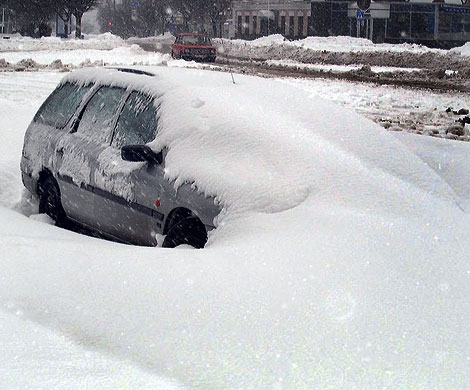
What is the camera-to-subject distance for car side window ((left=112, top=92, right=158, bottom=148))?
548 centimetres

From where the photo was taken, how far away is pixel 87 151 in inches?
238

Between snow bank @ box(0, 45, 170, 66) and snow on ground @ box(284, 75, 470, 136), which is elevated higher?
snow bank @ box(0, 45, 170, 66)

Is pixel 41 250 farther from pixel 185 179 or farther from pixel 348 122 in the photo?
pixel 348 122

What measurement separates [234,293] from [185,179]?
5.56ft

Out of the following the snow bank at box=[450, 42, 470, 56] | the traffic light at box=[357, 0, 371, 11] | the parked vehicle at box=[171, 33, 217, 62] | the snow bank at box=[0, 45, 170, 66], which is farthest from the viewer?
the traffic light at box=[357, 0, 371, 11]

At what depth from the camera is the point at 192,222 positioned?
16.0 feet

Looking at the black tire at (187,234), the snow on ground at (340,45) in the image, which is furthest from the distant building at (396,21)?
the black tire at (187,234)

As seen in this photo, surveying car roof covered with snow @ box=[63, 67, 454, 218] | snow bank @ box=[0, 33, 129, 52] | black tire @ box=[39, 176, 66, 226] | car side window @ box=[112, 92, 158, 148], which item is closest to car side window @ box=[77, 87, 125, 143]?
car side window @ box=[112, 92, 158, 148]

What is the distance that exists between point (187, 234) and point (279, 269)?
1452mm

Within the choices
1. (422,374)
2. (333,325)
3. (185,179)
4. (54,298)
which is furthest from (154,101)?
(422,374)

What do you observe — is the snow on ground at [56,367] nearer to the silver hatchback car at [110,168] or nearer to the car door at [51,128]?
the silver hatchback car at [110,168]

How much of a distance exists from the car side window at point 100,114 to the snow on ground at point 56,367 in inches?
120

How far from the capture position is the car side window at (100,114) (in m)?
5.99

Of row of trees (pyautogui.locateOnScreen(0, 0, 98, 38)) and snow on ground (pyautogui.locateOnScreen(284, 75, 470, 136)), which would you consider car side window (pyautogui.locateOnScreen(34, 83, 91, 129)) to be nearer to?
snow on ground (pyautogui.locateOnScreen(284, 75, 470, 136))
